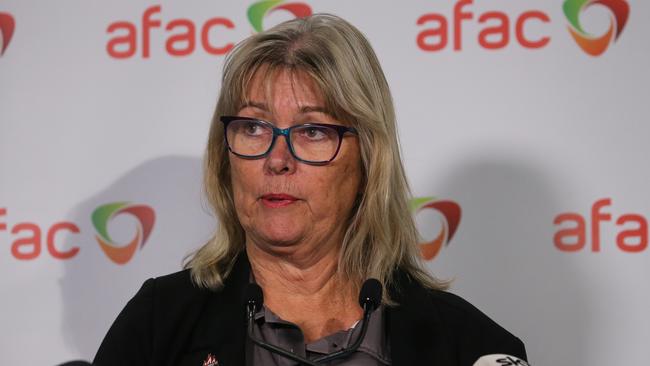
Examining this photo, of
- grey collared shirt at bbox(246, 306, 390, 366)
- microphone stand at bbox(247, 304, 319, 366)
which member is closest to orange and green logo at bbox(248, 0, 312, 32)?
grey collared shirt at bbox(246, 306, 390, 366)

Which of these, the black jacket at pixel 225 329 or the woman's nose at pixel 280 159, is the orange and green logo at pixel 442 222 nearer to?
the black jacket at pixel 225 329

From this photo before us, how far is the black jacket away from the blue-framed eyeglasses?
0.22 metres

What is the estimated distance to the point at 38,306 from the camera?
2107mm

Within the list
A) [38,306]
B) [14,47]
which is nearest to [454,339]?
[38,306]

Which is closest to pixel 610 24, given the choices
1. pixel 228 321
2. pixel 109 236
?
pixel 228 321

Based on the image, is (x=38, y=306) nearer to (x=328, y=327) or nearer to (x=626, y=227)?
(x=328, y=327)

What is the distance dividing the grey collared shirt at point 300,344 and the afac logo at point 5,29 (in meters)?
1.10

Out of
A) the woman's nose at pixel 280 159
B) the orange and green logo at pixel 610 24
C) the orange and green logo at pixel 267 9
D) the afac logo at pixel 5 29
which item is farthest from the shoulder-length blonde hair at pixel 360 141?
the afac logo at pixel 5 29

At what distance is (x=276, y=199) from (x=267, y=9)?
0.76m

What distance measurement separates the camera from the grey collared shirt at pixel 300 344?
4.78ft

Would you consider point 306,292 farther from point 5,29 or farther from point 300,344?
point 5,29

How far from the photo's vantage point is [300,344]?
4.80ft

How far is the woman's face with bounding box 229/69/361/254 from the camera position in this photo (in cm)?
146

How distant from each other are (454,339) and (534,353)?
501mm
